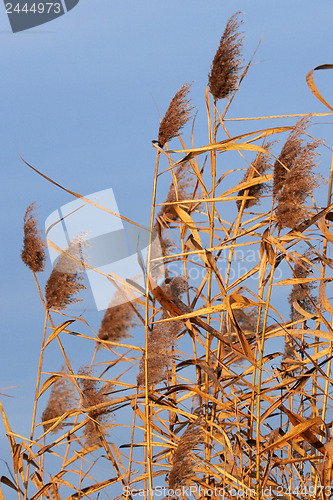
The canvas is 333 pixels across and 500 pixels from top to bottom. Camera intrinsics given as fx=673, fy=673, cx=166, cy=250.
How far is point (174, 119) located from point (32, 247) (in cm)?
80

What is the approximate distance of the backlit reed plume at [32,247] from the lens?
254 cm

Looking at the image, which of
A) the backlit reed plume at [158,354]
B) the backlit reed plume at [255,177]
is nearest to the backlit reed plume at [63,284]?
the backlit reed plume at [158,354]

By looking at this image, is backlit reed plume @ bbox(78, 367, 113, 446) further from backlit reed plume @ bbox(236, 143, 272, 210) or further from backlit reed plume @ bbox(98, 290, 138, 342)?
backlit reed plume @ bbox(236, 143, 272, 210)

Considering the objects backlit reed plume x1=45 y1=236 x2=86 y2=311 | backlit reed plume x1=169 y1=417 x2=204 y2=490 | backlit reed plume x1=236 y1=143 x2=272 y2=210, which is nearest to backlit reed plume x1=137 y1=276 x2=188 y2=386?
backlit reed plume x1=169 y1=417 x2=204 y2=490

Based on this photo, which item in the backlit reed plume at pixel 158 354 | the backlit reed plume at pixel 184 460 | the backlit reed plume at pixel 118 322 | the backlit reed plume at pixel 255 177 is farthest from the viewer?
the backlit reed plume at pixel 255 177

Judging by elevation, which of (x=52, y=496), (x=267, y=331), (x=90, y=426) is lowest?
(x=52, y=496)

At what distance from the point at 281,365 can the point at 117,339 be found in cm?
67

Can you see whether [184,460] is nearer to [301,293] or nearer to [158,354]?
[158,354]

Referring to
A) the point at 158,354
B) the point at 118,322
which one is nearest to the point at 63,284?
the point at 118,322

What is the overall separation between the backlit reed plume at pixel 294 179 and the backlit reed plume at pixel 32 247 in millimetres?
984

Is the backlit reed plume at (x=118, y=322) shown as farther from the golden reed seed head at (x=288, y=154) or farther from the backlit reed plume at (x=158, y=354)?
the golden reed seed head at (x=288, y=154)

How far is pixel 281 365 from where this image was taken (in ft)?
8.52

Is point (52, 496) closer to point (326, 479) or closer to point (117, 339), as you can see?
point (117, 339)

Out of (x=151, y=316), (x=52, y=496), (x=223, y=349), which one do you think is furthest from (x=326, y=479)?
(x=52, y=496)
